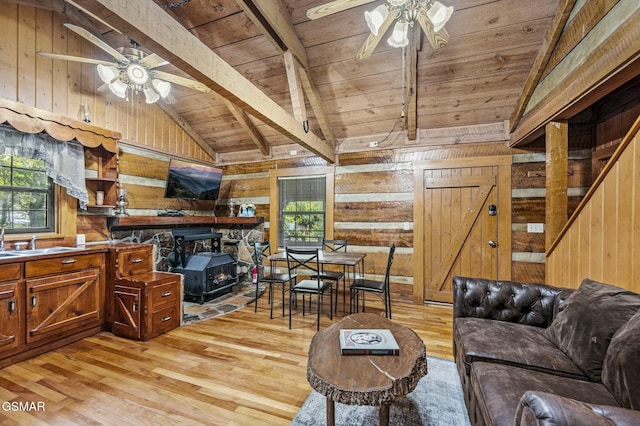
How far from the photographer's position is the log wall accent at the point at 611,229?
1.92 metres

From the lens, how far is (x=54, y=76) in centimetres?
325

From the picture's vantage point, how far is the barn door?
3.97 metres

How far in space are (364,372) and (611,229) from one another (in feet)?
7.22

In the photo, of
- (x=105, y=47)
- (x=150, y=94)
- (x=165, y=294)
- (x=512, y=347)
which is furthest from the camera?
(x=150, y=94)

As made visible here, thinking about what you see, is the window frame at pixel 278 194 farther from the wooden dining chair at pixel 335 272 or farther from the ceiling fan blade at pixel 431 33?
the ceiling fan blade at pixel 431 33

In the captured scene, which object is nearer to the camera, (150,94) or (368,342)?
(368,342)

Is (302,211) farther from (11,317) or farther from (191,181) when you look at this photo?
(11,317)

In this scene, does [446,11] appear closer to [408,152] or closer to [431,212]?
[408,152]

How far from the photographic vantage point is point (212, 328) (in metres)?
3.29

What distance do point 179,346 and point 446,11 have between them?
12.1 feet

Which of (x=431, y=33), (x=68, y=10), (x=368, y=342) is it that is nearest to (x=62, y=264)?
(x=68, y=10)

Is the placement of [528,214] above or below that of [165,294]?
above

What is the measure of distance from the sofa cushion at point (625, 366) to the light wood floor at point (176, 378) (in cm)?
143

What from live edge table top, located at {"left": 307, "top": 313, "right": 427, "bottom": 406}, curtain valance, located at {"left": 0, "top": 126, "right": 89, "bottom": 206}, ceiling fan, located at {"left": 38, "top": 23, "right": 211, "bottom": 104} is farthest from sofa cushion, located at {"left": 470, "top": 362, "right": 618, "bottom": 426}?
curtain valance, located at {"left": 0, "top": 126, "right": 89, "bottom": 206}
